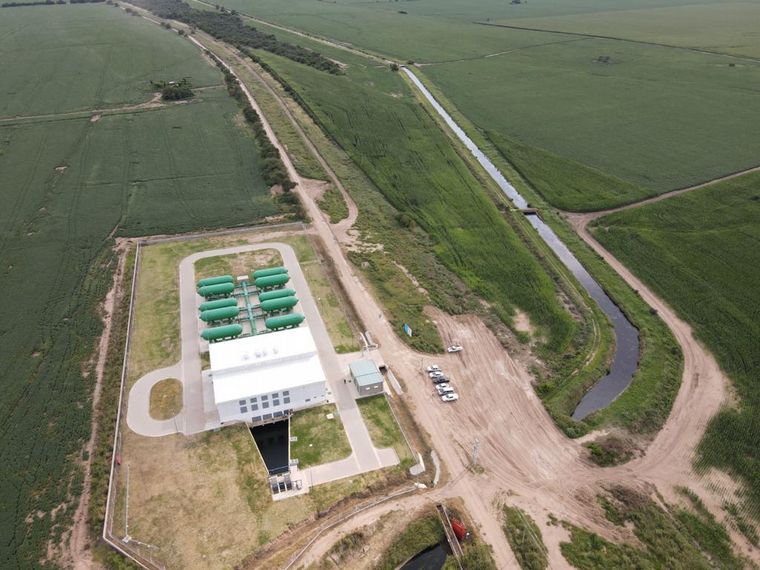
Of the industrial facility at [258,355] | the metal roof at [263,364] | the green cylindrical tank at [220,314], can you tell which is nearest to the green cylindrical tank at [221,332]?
the industrial facility at [258,355]

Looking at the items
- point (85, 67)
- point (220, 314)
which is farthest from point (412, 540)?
point (85, 67)

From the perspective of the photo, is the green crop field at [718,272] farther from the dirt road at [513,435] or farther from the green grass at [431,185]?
the green grass at [431,185]

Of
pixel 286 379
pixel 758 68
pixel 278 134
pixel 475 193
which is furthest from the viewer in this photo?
pixel 758 68

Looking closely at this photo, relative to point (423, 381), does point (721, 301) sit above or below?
above

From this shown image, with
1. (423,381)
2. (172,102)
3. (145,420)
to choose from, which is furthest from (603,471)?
(172,102)

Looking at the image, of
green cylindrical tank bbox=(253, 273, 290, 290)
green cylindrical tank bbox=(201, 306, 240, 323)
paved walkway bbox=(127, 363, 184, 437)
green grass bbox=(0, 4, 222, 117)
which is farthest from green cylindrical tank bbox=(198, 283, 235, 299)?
green grass bbox=(0, 4, 222, 117)

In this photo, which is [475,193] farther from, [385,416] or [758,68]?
[758,68]

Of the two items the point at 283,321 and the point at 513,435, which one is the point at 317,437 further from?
the point at 513,435
